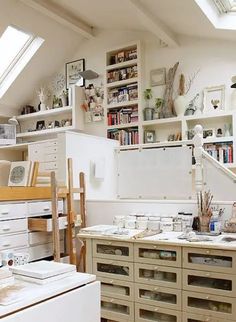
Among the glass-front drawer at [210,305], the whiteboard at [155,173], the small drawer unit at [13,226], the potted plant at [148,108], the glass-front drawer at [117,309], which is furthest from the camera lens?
the potted plant at [148,108]

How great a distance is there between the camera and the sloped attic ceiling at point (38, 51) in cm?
511

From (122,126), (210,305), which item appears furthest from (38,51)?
(210,305)

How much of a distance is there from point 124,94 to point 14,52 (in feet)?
6.70

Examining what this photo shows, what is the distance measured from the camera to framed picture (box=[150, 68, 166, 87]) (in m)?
5.44

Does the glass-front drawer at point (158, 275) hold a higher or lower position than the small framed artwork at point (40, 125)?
lower

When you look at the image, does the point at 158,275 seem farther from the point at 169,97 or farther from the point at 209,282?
the point at 169,97

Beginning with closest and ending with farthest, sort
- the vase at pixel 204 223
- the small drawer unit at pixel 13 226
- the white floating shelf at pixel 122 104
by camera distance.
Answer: the vase at pixel 204 223
the small drawer unit at pixel 13 226
the white floating shelf at pixel 122 104

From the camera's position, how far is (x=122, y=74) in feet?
18.9

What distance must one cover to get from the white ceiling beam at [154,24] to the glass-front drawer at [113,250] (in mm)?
2723

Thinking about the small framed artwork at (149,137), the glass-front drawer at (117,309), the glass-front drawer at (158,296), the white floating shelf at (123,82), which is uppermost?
the white floating shelf at (123,82)

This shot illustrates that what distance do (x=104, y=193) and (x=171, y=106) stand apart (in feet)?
5.81

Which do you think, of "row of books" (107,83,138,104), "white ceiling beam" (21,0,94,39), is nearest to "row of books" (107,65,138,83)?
"row of books" (107,83,138,104)

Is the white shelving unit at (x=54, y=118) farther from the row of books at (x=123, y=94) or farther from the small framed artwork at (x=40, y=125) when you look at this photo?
the row of books at (x=123, y=94)

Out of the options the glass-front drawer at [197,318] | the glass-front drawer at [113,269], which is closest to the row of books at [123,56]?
the glass-front drawer at [113,269]
